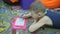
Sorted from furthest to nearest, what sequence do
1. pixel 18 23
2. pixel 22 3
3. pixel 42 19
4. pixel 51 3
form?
pixel 22 3
pixel 51 3
pixel 18 23
pixel 42 19

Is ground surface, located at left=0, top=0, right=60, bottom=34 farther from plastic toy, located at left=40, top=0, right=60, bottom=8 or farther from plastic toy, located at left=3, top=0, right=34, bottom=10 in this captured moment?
plastic toy, located at left=40, top=0, right=60, bottom=8

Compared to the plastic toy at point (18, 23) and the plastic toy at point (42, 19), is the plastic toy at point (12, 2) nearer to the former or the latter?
the plastic toy at point (18, 23)

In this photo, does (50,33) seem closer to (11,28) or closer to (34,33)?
(34,33)

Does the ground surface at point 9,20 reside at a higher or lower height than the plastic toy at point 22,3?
lower

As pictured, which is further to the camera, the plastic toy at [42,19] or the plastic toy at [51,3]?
the plastic toy at [51,3]

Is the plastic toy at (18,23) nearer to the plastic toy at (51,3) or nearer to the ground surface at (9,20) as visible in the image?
the ground surface at (9,20)

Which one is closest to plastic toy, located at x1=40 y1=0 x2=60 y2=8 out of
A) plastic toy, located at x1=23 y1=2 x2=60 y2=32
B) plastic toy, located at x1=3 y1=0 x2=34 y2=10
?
plastic toy, located at x1=3 y1=0 x2=34 y2=10

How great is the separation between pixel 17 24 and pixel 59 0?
565 mm

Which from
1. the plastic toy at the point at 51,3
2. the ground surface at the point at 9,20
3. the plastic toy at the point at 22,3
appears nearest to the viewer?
the ground surface at the point at 9,20

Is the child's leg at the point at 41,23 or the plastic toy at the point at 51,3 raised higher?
the plastic toy at the point at 51,3

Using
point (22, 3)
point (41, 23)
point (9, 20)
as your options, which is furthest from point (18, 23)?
point (22, 3)

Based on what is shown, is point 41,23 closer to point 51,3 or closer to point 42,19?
point 42,19

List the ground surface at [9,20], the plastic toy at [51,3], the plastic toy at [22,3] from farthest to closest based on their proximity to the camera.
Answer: the plastic toy at [22,3] < the plastic toy at [51,3] < the ground surface at [9,20]

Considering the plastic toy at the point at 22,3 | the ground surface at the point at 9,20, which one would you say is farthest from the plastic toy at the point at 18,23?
the plastic toy at the point at 22,3
